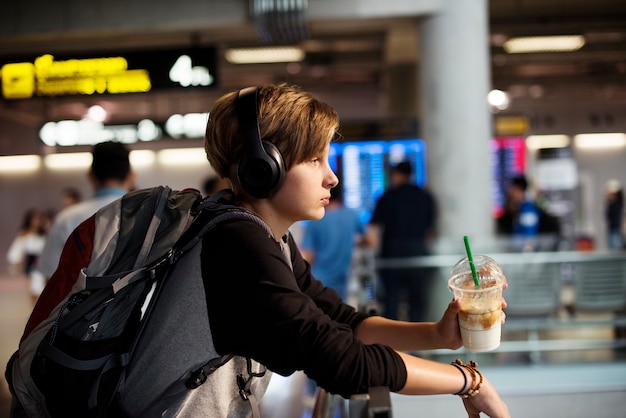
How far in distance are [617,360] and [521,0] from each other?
5.76 m

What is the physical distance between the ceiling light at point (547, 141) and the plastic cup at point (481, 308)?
51.2 feet

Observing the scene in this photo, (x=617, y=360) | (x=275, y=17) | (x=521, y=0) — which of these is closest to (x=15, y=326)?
(x=275, y=17)

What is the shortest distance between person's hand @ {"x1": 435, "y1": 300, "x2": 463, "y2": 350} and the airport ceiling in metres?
6.22

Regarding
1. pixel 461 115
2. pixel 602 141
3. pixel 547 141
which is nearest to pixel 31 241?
pixel 461 115

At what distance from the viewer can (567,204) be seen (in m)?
15.3

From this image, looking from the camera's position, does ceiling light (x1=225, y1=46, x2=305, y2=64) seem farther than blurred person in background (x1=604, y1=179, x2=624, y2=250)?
Result: No

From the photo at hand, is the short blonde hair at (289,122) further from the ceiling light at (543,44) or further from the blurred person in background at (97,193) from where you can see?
the ceiling light at (543,44)

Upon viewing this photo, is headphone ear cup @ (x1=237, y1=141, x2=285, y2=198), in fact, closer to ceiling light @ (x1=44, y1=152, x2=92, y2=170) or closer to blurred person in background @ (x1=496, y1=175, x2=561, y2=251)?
blurred person in background @ (x1=496, y1=175, x2=561, y2=251)

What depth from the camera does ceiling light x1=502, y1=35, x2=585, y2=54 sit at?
409 inches

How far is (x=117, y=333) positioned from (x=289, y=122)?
20.4 inches

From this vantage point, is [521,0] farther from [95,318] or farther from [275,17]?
[95,318]

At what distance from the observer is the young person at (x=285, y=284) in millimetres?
1146

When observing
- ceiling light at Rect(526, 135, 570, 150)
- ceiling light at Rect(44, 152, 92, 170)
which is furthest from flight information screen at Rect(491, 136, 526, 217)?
A: ceiling light at Rect(44, 152, 92, 170)

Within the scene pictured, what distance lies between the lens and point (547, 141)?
16.3 m
